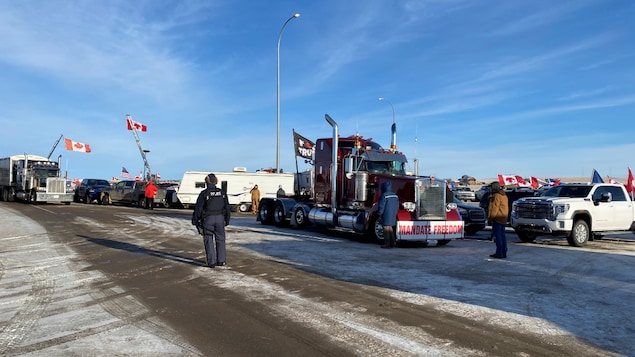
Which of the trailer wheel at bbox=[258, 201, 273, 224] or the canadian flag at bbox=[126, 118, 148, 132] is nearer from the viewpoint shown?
the trailer wheel at bbox=[258, 201, 273, 224]

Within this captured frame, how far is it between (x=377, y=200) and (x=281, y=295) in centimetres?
734

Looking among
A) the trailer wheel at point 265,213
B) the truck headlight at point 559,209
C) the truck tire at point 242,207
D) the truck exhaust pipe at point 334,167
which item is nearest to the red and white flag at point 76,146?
the truck tire at point 242,207

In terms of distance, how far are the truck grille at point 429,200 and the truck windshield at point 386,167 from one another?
152cm

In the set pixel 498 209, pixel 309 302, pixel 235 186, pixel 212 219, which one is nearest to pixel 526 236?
pixel 498 209

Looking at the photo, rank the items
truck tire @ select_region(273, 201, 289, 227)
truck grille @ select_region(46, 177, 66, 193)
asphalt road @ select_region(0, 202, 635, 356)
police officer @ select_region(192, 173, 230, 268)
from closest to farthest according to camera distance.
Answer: asphalt road @ select_region(0, 202, 635, 356) → police officer @ select_region(192, 173, 230, 268) → truck tire @ select_region(273, 201, 289, 227) → truck grille @ select_region(46, 177, 66, 193)

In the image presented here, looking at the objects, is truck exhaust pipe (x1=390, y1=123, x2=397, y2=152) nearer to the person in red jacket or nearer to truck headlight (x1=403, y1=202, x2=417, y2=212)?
truck headlight (x1=403, y1=202, x2=417, y2=212)

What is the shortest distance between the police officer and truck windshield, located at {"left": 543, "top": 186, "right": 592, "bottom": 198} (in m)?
10.8

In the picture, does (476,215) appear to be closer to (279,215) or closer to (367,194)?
(367,194)

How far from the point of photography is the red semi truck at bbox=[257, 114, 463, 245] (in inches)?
523

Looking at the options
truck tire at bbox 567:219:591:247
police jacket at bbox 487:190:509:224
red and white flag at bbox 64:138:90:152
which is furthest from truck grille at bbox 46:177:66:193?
truck tire at bbox 567:219:591:247

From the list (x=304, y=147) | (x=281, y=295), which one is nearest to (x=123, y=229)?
(x=304, y=147)

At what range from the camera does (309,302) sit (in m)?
6.67

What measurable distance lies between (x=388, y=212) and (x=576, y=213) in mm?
5663

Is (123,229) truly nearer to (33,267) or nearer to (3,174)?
(33,267)
